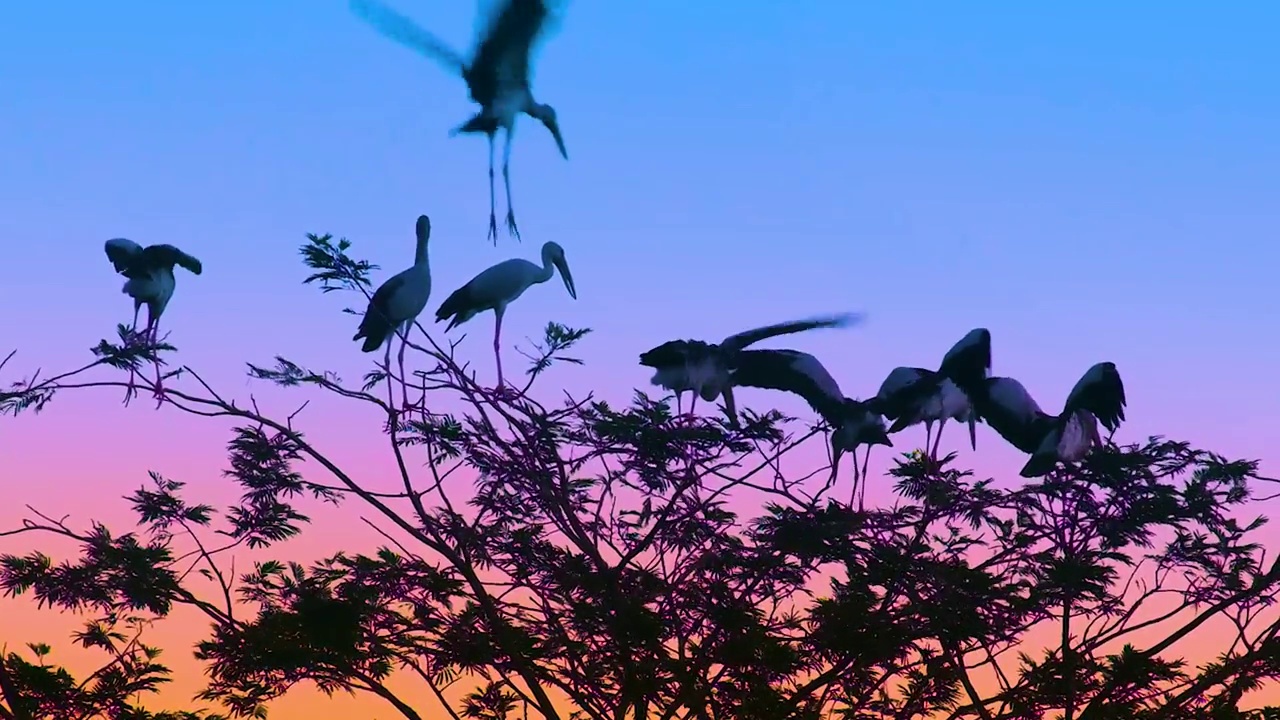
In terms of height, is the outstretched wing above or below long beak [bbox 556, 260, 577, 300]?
below

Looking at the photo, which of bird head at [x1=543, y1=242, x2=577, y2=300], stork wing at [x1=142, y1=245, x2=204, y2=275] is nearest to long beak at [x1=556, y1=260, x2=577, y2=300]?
bird head at [x1=543, y1=242, x2=577, y2=300]

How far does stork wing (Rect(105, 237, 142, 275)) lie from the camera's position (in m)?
11.7

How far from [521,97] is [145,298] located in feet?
12.5

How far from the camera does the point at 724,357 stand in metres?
11.6

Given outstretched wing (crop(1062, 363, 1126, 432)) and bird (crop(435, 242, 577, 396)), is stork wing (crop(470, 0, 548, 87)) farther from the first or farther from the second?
outstretched wing (crop(1062, 363, 1126, 432))

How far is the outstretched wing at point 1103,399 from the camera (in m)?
11.0

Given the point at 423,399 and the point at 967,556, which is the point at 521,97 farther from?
the point at 967,556

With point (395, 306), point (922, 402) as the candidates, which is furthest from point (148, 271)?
point (922, 402)

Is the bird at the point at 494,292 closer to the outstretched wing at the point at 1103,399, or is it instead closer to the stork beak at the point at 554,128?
the stork beak at the point at 554,128

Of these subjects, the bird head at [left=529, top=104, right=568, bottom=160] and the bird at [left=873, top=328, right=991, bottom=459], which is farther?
the bird head at [left=529, top=104, right=568, bottom=160]

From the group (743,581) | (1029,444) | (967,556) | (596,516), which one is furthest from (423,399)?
(1029,444)

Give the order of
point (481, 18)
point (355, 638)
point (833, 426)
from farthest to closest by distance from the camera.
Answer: point (481, 18), point (833, 426), point (355, 638)

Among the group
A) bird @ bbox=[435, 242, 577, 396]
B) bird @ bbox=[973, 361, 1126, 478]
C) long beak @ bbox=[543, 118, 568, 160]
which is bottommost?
bird @ bbox=[973, 361, 1126, 478]

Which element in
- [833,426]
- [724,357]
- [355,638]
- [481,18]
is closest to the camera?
[355,638]
